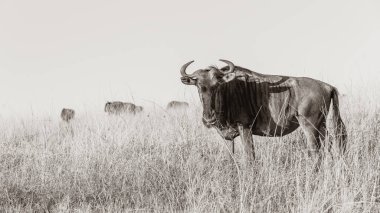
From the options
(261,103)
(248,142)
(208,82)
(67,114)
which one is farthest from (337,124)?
(67,114)

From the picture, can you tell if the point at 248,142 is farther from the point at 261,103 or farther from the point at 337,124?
the point at 337,124

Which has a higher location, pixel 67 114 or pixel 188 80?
pixel 188 80

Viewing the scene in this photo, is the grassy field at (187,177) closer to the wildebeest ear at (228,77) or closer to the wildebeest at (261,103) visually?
the wildebeest at (261,103)

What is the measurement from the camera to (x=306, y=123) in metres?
5.50

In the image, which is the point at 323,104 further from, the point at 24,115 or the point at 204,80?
the point at 24,115

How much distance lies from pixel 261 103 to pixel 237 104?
0.30 meters

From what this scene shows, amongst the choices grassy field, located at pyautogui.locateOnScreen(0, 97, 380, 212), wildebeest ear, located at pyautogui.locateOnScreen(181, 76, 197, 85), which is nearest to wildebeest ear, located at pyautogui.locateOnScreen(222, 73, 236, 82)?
wildebeest ear, located at pyautogui.locateOnScreen(181, 76, 197, 85)

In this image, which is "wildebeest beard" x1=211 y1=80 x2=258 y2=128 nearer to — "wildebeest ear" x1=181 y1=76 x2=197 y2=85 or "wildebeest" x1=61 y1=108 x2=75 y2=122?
"wildebeest ear" x1=181 y1=76 x2=197 y2=85

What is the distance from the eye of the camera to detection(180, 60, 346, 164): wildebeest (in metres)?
5.43

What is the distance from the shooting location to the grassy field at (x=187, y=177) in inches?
143

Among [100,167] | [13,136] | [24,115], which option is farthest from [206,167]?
[24,115]

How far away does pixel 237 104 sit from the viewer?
5.68 meters

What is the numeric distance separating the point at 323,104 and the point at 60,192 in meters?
3.20

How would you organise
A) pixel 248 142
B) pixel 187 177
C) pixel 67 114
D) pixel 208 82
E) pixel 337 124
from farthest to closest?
pixel 67 114, pixel 337 124, pixel 248 142, pixel 208 82, pixel 187 177
